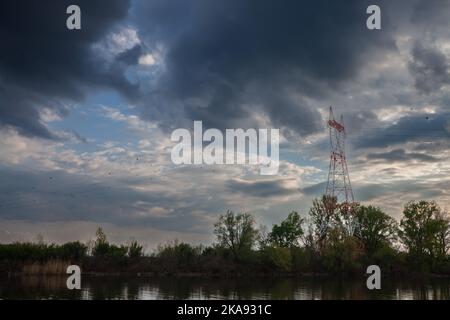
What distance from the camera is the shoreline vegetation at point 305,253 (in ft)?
323

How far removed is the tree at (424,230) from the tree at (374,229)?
3275 mm

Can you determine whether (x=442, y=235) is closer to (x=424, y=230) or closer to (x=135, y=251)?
(x=424, y=230)

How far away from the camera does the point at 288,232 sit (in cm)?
12112

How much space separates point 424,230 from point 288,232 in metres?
33.5

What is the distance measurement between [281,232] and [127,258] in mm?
41872

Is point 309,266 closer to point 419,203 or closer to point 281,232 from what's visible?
point 281,232

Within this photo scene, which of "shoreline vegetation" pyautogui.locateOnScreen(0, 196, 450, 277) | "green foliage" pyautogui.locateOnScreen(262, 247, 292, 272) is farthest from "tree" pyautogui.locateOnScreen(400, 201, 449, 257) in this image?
"green foliage" pyautogui.locateOnScreen(262, 247, 292, 272)

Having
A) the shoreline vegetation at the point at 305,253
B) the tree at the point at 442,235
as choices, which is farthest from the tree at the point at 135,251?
the tree at the point at 442,235

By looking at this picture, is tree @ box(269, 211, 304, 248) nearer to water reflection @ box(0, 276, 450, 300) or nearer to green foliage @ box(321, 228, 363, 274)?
green foliage @ box(321, 228, 363, 274)

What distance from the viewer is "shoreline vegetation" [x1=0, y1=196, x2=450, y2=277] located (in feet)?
323

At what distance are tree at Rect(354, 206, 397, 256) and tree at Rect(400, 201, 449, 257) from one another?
10.7ft
